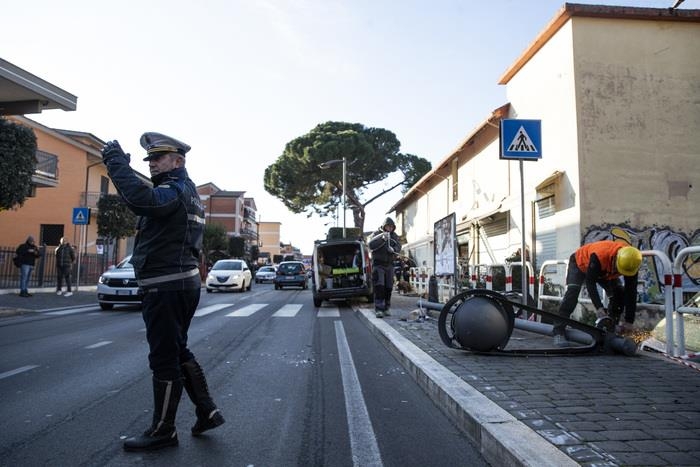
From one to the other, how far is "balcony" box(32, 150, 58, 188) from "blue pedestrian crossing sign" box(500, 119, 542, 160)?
2005 cm

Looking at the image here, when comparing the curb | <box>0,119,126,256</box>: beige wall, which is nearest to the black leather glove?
the curb

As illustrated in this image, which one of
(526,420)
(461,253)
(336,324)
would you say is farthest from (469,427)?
(461,253)

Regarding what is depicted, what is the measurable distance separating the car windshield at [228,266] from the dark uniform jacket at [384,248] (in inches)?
586

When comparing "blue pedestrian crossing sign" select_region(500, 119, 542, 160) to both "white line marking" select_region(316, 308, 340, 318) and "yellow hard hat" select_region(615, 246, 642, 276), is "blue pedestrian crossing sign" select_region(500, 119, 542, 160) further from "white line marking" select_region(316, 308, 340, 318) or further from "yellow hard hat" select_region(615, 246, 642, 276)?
"white line marking" select_region(316, 308, 340, 318)

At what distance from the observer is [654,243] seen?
37.6 feet

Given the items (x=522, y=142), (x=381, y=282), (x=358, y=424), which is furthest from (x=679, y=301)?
(x=381, y=282)

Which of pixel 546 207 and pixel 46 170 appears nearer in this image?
pixel 546 207

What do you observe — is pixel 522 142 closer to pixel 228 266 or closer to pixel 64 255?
pixel 64 255

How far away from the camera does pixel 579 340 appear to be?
18.9 ft

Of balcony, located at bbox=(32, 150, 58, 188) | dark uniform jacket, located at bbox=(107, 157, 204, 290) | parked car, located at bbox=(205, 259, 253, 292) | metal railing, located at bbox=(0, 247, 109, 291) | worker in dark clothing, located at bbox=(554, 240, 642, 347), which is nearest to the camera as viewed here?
dark uniform jacket, located at bbox=(107, 157, 204, 290)

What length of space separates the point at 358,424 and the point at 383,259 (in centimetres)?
661

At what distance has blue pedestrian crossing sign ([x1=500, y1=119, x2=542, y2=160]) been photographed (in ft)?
23.0

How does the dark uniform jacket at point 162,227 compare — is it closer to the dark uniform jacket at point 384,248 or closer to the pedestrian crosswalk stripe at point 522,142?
the pedestrian crosswalk stripe at point 522,142

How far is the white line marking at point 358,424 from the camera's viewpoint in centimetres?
307
